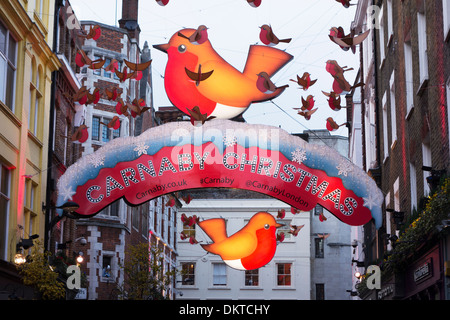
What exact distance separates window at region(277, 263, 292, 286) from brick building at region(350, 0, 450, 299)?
25.7 metres

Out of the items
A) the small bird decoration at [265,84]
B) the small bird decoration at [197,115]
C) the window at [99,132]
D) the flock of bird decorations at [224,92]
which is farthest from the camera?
the window at [99,132]

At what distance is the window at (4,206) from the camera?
19656 mm

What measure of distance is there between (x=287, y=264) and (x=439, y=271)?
1619 inches

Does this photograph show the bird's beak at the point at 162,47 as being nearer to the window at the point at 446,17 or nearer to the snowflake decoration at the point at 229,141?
the snowflake decoration at the point at 229,141

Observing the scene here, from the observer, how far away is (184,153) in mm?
17969

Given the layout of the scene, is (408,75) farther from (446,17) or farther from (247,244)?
(247,244)

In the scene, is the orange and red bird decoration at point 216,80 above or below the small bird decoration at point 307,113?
above

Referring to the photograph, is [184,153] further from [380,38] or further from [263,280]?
[263,280]

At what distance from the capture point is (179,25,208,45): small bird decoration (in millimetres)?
15711

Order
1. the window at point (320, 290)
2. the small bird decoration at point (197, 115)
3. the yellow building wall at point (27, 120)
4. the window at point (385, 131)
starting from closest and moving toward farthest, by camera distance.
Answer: the small bird decoration at point (197, 115)
the yellow building wall at point (27, 120)
the window at point (385, 131)
the window at point (320, 290)

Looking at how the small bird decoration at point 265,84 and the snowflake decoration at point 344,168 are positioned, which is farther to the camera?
the snowflake decoration at point 344,168

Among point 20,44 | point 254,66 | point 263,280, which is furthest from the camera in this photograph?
point 263,280

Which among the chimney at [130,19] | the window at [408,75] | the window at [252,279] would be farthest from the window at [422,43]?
the window at [252,279]

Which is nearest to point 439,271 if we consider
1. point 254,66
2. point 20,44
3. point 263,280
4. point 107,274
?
point 254,66
